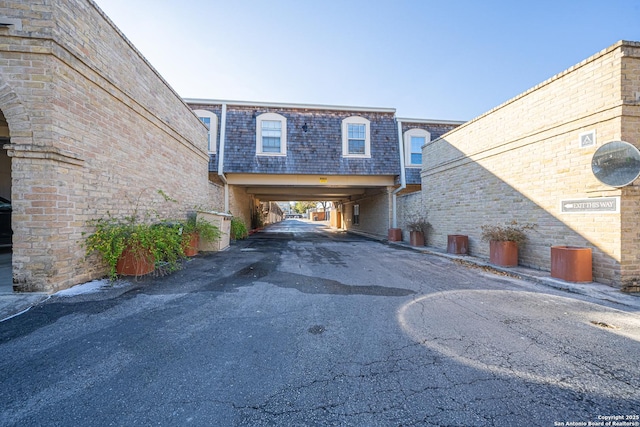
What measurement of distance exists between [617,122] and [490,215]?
3.49 metres

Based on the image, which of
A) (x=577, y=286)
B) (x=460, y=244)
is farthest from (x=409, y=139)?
(x=577, y=286)

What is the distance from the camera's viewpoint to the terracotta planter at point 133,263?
16.9 ft

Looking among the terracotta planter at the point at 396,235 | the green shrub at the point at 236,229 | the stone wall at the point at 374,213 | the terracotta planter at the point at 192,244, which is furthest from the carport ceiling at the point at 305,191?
the terracotta planter at the point at 192,244

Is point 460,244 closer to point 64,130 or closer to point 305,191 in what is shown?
point 64,130

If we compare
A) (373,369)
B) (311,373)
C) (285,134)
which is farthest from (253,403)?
(285,134)

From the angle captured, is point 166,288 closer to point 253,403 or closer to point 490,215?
point 253,403

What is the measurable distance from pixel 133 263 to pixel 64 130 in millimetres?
2697

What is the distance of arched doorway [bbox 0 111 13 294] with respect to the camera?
4.67 meters

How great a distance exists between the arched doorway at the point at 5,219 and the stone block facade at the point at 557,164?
10.7 m

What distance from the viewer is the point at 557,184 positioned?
18.9 ft

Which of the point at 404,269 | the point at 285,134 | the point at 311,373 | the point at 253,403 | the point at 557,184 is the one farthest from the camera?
the point at 285,134

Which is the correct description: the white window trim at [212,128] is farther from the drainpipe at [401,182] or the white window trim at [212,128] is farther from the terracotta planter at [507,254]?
the terracotta planter at [507,254]

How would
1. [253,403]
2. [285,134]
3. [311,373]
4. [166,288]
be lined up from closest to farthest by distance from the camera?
[253,403] → [311,373] → [166,288] → [285,134]

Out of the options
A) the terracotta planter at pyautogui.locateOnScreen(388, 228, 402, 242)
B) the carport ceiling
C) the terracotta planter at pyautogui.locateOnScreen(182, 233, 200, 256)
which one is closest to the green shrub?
the terracotta planter at pyautogui.locateOnScreen(182, 233, 200, 256)
